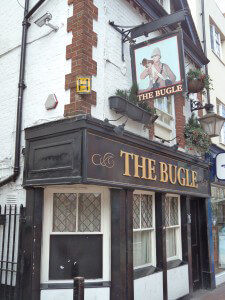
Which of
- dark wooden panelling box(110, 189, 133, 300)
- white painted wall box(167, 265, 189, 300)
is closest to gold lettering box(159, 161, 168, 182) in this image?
dark wooden panelling box(110, 189, 133, 300)

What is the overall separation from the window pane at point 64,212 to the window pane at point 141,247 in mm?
1377

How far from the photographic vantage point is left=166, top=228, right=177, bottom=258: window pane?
7071 mm

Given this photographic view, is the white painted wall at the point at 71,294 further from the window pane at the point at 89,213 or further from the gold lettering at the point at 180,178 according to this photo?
the gold lettering at the point at 180,178

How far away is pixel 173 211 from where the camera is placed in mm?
7465

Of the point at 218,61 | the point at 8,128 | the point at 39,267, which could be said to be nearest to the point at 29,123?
the point at 8,128

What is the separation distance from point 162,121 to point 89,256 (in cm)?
355

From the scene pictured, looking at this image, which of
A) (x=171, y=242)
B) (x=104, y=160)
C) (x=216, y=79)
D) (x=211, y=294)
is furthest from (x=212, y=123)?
(x=104, y=160)

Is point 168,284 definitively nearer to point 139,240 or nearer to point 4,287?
point 139,240

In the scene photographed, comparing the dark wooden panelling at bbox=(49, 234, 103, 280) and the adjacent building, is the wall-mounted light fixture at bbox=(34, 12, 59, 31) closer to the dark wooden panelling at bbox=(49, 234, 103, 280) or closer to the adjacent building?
the dark wooden panelling at bbox=(49, 234, 103, 280)

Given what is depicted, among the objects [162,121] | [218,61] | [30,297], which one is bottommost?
[30,297]

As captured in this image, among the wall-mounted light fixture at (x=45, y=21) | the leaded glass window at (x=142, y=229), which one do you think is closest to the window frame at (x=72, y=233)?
the leaded glass window at (x=142, y=229)

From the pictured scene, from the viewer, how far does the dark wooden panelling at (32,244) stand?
182 inches

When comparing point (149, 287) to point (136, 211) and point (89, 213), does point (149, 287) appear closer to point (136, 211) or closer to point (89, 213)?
point (136, 211)

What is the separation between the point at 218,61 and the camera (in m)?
11.3
